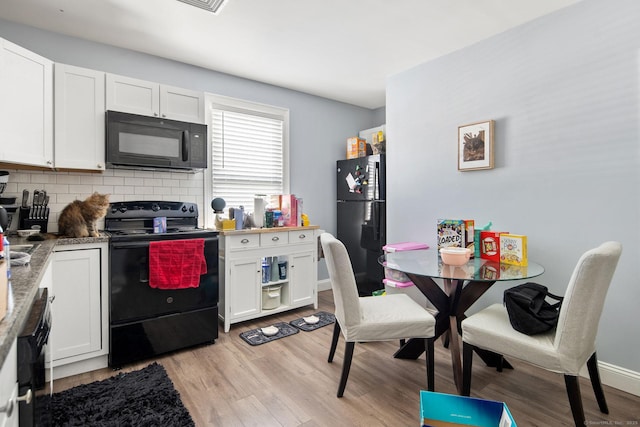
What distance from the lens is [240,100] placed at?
3621mm

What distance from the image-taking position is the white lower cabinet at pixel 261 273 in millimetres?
3025

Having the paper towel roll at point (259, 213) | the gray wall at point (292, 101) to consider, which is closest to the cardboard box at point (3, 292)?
the paper towel roll at point (259, 213)

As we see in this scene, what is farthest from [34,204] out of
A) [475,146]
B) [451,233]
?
[475,146]

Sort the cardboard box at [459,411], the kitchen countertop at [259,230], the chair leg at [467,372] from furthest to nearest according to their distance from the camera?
1. the kitchen countertop at [259,230]
2. the chair leg at [467,372]
3. the cardboard box at [459,411]

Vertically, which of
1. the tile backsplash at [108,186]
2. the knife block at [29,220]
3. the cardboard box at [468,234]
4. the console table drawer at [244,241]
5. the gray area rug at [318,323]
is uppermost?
the tile backsplash at [108,186]

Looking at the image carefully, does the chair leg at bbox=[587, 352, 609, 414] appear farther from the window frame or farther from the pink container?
the window frame

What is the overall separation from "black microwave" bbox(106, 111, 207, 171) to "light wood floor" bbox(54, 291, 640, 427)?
159 centimetres

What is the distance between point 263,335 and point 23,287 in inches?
80.0

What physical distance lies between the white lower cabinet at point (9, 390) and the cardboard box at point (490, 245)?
2.49m

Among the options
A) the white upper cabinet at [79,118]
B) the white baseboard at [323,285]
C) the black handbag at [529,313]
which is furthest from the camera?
Answer: the white baseboard at [323,285]

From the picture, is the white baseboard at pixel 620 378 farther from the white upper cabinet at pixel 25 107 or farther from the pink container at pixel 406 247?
the white upper cabinet at pixel 25 107

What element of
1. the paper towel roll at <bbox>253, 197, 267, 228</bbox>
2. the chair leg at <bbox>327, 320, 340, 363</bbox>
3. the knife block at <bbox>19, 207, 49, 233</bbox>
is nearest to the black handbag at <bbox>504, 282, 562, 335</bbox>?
the chair leg at <bbox>327, 320, 340, 363</bbox>

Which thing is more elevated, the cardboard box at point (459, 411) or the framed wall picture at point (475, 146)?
the framed wall picture at point (475, 146)

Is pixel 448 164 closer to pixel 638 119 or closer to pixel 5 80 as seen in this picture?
pixel 638 119
